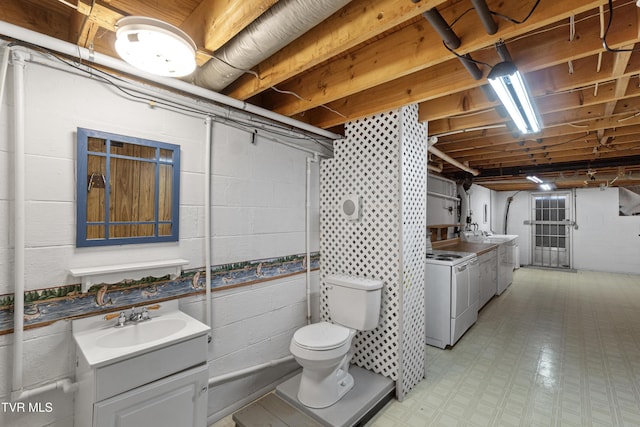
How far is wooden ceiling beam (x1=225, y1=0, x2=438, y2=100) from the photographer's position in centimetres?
125

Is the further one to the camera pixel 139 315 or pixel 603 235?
pixel 603 235

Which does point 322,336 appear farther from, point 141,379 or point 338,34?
point 338,34

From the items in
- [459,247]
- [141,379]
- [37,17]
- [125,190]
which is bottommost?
[141,379]

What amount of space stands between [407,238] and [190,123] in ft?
6.25

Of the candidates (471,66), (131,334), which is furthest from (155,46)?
(471,66)

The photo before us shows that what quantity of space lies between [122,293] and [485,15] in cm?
236

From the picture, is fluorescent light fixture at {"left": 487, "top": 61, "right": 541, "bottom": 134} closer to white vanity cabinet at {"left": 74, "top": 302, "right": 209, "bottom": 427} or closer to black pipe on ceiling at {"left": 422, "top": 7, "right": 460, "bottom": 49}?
black pipe on ceiling at {"left": 422, "top": 7, "right": 460, "bottom": 49}

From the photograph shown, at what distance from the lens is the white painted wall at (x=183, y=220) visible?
1.44 m

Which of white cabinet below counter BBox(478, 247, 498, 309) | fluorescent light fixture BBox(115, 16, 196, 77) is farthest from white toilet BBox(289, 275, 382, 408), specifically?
white cabinet below counter BBox(478, 247, 498, 309)

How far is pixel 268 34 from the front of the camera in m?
1.35

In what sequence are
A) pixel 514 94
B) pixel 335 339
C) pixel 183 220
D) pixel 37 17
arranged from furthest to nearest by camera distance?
pixel 335 339
pixel 183 220
pixel 514 94
pixel 37 17

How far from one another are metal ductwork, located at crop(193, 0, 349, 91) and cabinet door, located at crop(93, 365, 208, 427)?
1722 mm

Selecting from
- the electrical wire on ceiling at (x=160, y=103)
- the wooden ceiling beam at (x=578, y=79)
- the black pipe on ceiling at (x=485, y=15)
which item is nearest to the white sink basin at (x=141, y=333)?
the electrical wire on ceiling at (x=160, y=103)

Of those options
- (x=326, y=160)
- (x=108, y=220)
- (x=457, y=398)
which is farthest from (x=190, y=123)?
(x=457, y=398)
